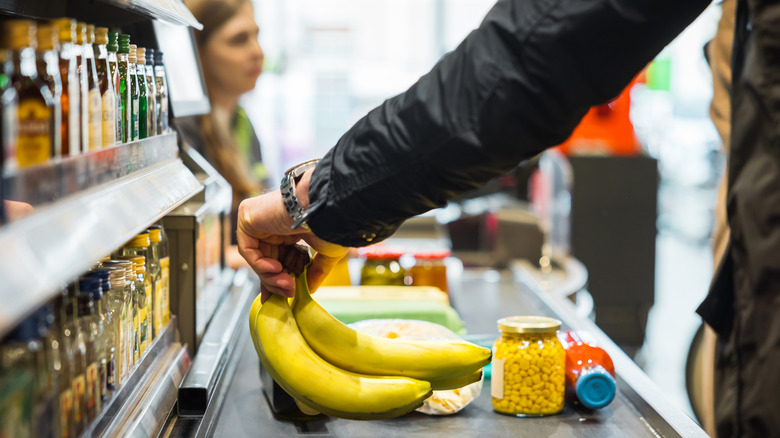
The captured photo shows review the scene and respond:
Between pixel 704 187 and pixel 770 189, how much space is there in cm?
1020

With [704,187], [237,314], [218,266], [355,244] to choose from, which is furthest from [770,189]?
[704,187]

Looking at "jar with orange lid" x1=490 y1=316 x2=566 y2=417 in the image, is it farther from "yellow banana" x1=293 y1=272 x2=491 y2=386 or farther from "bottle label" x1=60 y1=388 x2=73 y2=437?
Answer: "bottle label" x1=60 y1=388 x2=73 y2=437

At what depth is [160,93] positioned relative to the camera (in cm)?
167

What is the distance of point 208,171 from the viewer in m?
2.05

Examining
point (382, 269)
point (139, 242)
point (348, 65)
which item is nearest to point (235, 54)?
point (382, 269)

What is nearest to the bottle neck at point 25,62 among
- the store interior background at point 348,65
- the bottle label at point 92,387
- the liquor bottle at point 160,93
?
the bottle label at point 92,387

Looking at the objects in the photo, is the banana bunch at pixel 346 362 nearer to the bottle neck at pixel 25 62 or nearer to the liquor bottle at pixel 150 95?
the liquor bottle at pixel 150 95

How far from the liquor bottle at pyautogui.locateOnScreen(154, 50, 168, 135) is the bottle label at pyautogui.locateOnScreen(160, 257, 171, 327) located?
0.27 metres

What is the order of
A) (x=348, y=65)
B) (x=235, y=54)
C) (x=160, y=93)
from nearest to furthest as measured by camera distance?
(x=160, y=93) < (x=235, y=54) < (x=348, y=65)

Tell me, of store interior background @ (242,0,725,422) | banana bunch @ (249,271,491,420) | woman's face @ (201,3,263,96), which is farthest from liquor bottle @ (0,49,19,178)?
store interior background @ (242,0,725,422)

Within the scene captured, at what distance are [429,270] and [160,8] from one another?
1.23 metres

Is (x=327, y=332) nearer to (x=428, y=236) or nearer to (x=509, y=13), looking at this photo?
(x=509, y=13)

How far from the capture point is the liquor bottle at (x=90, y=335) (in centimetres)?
106

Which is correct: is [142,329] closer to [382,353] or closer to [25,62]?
[382,353]
